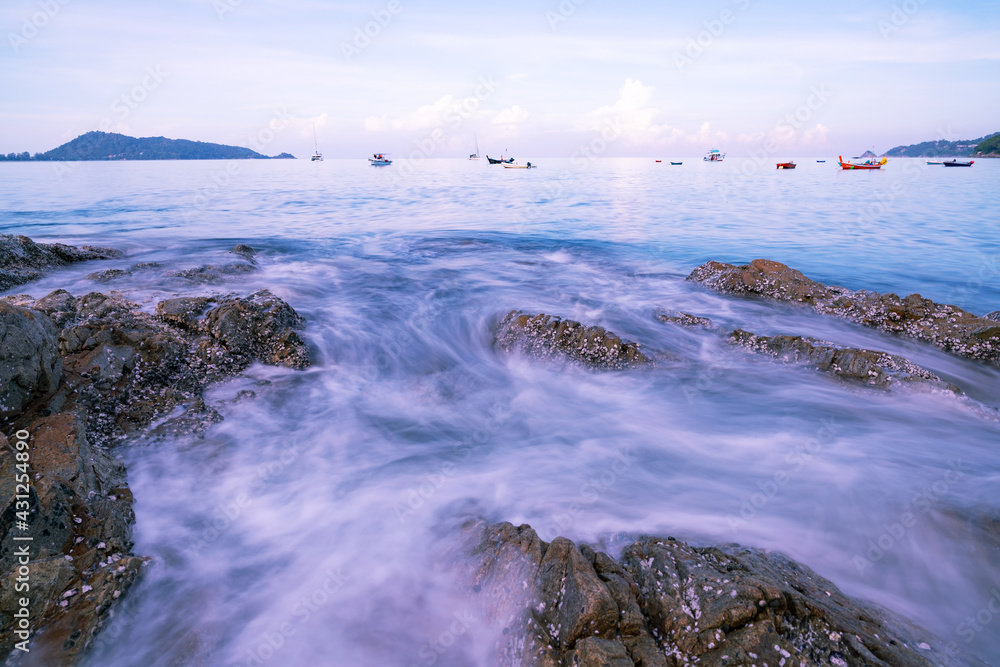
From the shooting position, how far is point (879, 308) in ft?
31.0

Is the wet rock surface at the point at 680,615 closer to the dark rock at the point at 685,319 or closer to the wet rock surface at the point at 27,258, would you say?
the dark rock at the point at 685,319

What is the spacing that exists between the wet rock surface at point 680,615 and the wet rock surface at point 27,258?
12.6m

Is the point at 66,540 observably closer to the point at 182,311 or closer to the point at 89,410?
the point at 89,410

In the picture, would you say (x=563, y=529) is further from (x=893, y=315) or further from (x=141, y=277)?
(x=141, y=277)

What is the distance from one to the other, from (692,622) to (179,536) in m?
4.39

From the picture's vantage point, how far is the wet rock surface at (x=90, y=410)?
10.3 feet

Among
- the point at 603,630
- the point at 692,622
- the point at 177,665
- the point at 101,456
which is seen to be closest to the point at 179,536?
the point at 101,456

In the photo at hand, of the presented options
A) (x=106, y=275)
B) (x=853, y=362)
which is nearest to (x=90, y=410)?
(x=106, y=275)

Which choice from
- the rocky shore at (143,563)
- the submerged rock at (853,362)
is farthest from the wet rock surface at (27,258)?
the submerged rock at (853,362)

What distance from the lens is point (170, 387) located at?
6012 millimetres

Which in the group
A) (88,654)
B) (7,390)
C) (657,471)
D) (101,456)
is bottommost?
(657,471)

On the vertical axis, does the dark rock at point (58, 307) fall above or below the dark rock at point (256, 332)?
above

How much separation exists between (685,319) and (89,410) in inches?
379

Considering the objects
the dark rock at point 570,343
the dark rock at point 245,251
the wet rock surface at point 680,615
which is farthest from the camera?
the dark rock at point 245,251
